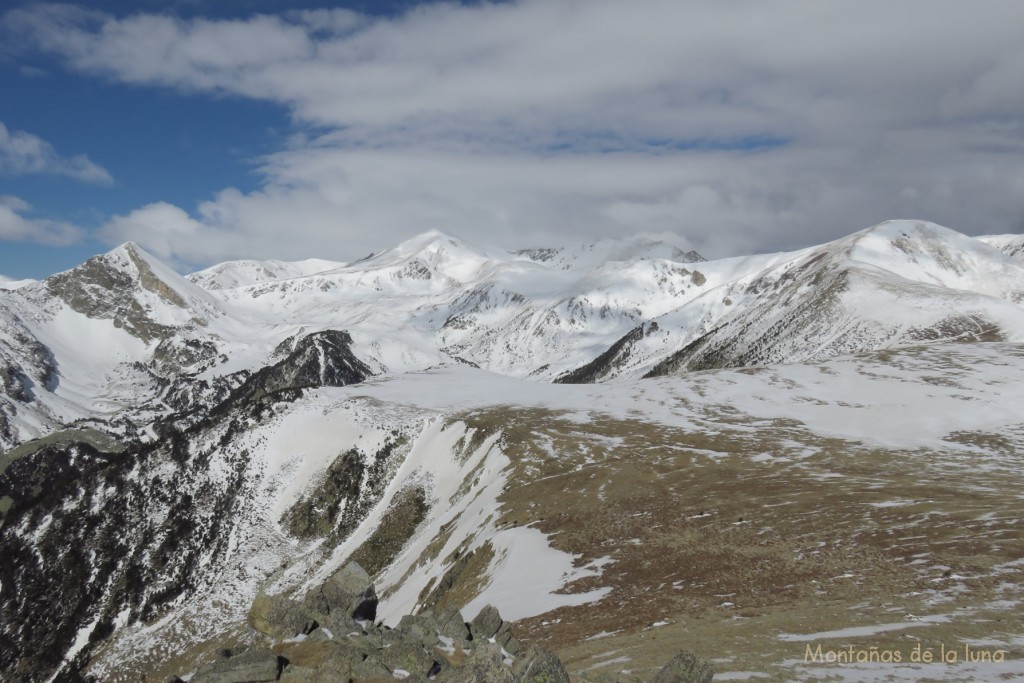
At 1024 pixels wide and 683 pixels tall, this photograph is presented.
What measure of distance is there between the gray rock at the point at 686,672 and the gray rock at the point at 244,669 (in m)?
8.84

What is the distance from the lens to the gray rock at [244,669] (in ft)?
46.0

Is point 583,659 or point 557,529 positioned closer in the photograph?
point 583,659

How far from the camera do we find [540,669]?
13.6 meters

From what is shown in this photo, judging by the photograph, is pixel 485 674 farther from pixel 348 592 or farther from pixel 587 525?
pixel 587 525

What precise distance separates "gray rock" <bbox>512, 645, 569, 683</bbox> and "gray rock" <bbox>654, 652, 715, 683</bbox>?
2.28 m

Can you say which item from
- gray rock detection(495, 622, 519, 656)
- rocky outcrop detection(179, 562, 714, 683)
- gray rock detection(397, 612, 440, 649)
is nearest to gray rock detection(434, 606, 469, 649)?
rocky outcrop detection(179, 562, 714, 683)

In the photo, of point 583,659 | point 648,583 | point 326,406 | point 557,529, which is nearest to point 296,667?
Result: point 583,659

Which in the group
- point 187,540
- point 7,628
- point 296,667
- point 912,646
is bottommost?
point 7,628

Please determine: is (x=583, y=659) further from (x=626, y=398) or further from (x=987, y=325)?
(x=987, y=325)

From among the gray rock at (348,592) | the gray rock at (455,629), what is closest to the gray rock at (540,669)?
the gray rock at (455,629)

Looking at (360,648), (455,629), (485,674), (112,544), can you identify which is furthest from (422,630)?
(112,544)

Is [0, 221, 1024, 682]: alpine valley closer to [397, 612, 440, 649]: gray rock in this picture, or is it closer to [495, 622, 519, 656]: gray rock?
[397, 612, 440, 649]: gray rock

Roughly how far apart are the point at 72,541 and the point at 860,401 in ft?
349

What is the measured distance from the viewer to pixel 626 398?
96.6 meters
